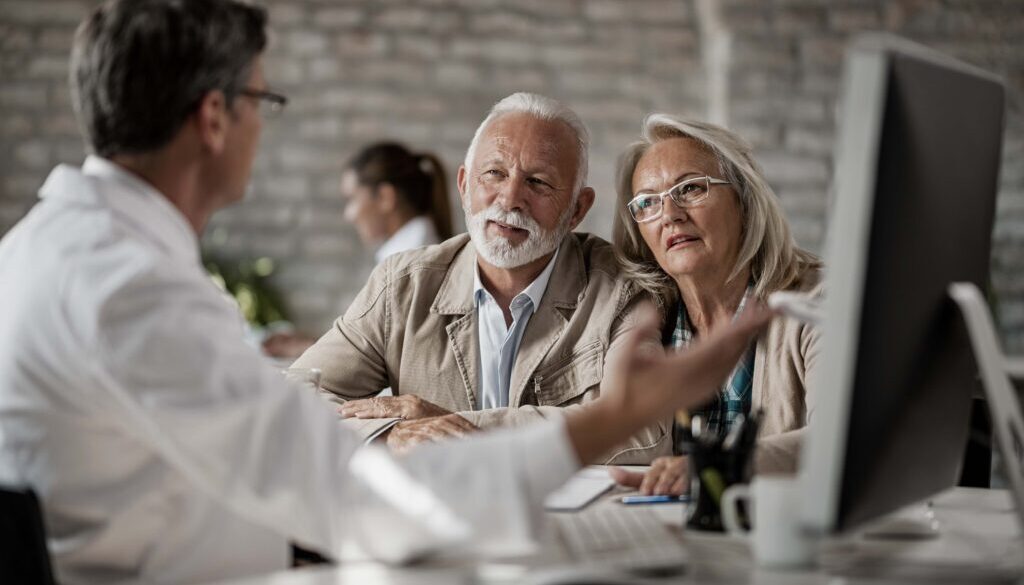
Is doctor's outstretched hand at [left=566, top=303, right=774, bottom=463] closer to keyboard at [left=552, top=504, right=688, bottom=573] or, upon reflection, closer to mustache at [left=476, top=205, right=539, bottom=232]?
keyboard at [left=552, top=504, right=688, bottom=573]

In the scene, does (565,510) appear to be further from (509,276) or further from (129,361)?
(509,276)

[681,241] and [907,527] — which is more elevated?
[681,241]

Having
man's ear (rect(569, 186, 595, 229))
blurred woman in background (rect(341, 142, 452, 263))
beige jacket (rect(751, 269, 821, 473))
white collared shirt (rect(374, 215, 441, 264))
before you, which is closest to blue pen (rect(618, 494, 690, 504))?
beige jacket (rect(751, 269, 821, 473))

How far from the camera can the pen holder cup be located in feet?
4.78

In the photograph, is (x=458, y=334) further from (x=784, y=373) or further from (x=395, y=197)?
(x=395, y=197)

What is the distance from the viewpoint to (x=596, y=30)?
19.1 ft

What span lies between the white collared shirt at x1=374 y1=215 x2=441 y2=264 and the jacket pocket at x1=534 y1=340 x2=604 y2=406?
8.01ft

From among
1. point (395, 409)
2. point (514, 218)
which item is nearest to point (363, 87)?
point (514, 218)

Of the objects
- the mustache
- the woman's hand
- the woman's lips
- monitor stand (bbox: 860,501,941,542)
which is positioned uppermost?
the mustache

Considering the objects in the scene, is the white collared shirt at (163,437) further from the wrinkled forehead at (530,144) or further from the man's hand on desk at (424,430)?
the wrinkled forehead at (530,144)

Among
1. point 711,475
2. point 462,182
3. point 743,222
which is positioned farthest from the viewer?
point 462,182

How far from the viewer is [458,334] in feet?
8.23

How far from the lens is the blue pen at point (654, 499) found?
168 cm

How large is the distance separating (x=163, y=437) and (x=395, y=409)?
3.46 feet
